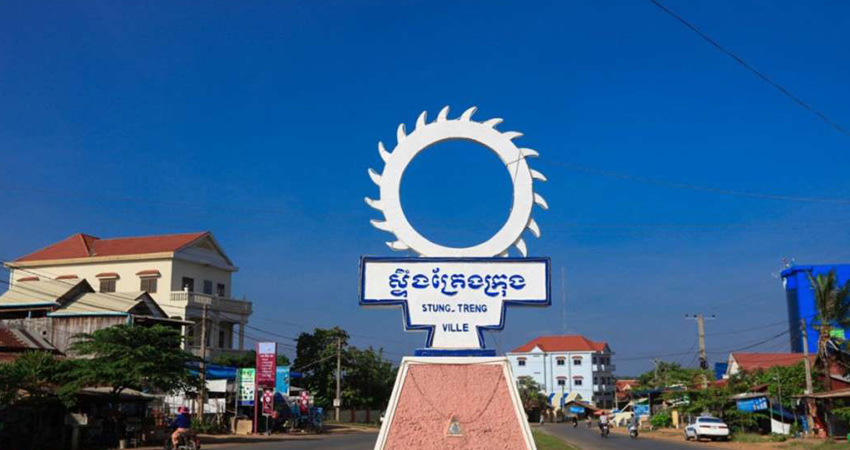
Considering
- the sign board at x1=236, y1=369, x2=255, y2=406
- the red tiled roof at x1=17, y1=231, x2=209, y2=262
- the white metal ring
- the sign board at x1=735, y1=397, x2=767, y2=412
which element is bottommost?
the sign board at x1=735, y1=397, x2=767, y2=412

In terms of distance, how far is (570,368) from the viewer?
9269cm

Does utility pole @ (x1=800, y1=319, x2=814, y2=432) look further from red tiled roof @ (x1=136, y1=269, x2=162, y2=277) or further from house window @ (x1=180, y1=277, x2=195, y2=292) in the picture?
→ red tiled roof @ (x1=136, y1=269, x2=162, y2=277)

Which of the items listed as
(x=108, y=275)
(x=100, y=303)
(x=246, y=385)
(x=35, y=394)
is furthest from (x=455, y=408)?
(x=108, y=275)

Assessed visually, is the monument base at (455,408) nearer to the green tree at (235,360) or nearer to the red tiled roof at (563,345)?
the green tree at (235,360)

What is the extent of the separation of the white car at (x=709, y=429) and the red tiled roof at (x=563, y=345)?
5865 centimetres

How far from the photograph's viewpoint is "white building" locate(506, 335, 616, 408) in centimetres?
9212

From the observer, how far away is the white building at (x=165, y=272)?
160 ft

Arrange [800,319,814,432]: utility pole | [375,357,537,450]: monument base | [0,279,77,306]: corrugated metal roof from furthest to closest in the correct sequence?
[0,279,77,306]: corrugated metal roof
[800,319,814,432]: utility pole
[375,357,537,450]: monument base

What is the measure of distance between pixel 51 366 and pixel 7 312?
16.7 m

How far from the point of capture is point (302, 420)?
4297 cm

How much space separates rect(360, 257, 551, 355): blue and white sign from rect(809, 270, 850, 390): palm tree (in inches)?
1129

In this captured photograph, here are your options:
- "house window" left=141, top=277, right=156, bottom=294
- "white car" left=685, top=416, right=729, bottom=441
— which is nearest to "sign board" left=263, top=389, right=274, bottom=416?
"house window" left=141, top=277, right=156, bottom=294

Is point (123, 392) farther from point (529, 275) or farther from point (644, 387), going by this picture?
point (644, 387)

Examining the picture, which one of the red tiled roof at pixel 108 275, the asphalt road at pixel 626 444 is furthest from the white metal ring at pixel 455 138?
the red tiled roof at pixel 108 275
